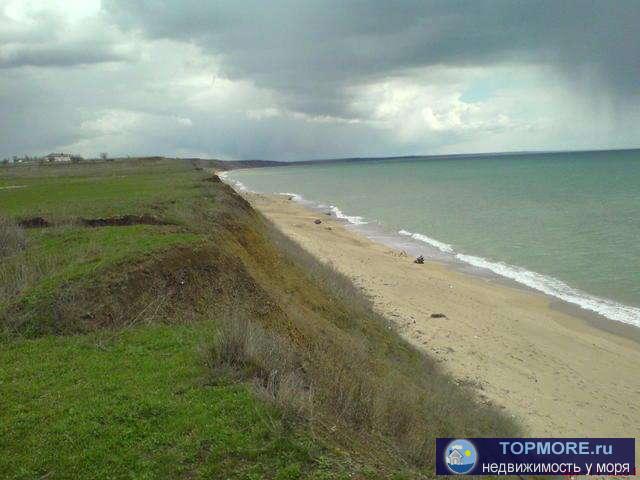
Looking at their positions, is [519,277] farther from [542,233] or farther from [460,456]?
[460,456]

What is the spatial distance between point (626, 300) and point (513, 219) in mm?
25578

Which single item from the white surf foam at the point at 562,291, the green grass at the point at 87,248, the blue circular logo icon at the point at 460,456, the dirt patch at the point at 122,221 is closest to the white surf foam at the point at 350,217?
the white surf foam at the point at 562,291

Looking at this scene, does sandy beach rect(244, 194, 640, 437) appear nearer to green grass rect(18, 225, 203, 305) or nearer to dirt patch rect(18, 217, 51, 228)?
green grass rect(18, 225, 203, 305)

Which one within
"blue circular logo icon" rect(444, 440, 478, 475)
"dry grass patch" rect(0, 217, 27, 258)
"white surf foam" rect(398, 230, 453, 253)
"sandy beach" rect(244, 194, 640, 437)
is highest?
"dry grass patch" rect(0, 217, 27, 258)

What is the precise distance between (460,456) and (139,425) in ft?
13.4

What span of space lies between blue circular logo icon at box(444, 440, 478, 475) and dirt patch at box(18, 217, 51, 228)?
16122mm

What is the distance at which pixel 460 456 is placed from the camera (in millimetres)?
6707

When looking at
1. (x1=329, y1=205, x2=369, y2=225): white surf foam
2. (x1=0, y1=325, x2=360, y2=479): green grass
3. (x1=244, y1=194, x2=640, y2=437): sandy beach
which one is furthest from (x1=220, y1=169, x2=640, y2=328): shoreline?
(x1=0, y1=325, x2=360, y2=479): green grass

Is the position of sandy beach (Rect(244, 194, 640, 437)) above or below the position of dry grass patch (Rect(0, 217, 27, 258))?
below

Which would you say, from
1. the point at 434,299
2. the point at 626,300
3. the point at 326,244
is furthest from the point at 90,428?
the point at 326,244

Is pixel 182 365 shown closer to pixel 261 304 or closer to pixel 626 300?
pixel 261 304

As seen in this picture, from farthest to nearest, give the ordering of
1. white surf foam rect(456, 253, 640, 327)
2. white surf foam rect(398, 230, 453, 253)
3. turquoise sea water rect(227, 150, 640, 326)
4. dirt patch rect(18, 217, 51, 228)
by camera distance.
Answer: white surf foam rect(398, 230, 453, 253)
turquoise sea water rect(227, 150, 640, 326)
white surf foam rect(456, 253, 640, 327)
dirt patch rect(18, 217, 51, 228)

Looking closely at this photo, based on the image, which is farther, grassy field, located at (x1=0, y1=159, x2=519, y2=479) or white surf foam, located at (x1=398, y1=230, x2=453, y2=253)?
white surf foam, located at (x1=398, y1=230, x2=453, y2=253)

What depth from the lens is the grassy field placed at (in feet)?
18.9
